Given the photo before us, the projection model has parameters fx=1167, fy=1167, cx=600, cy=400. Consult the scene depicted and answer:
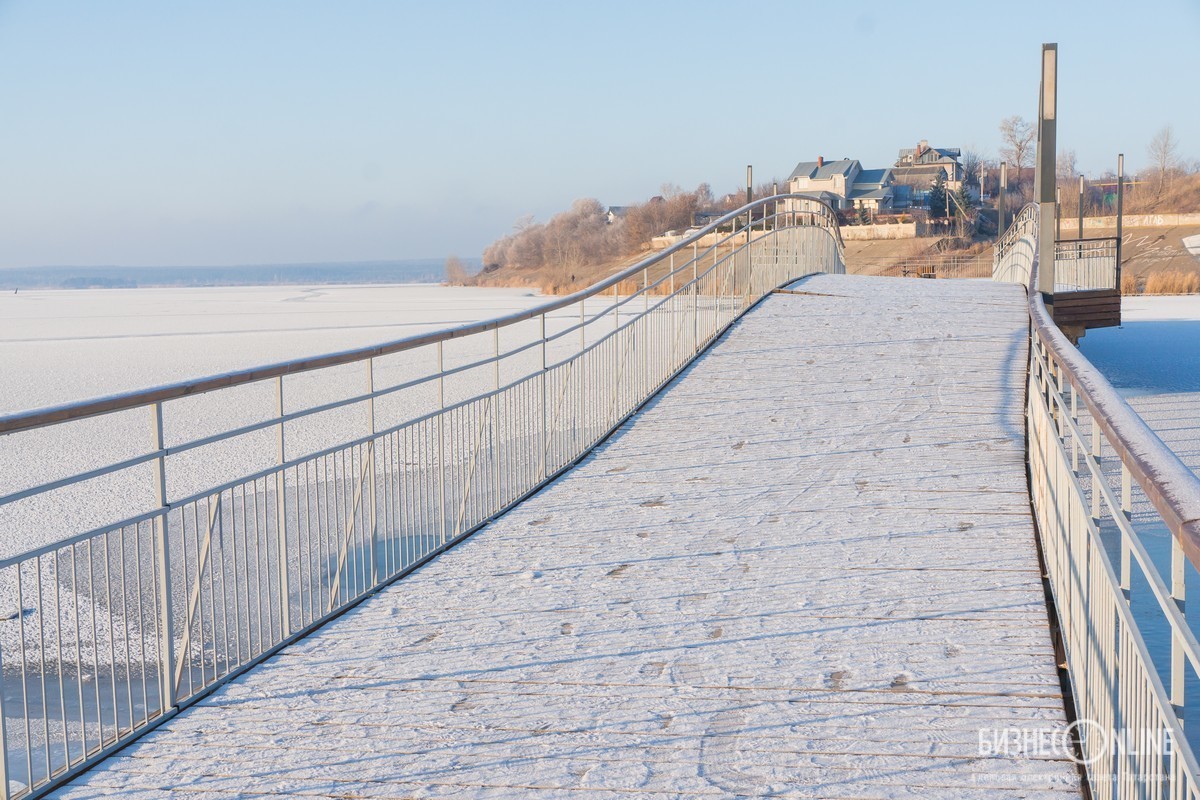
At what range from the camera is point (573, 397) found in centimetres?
856

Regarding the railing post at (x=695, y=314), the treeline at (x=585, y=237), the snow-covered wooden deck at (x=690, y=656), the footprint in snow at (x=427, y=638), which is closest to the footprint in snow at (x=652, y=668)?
the snow-covered wooden deck at (x=690, y=656)

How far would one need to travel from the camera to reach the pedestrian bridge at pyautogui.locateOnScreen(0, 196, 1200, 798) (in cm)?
337

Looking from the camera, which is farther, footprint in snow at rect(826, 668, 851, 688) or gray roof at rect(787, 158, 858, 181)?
gray roof at rect(787, 158, 858, 181)

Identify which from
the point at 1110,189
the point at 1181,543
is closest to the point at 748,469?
the point at 1181,543

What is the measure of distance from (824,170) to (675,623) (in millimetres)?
114589

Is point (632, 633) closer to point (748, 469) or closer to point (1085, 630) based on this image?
point (1085, 630)

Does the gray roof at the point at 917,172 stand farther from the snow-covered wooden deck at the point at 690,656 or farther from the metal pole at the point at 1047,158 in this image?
the snow-covered wooden deck at the point at 690,656

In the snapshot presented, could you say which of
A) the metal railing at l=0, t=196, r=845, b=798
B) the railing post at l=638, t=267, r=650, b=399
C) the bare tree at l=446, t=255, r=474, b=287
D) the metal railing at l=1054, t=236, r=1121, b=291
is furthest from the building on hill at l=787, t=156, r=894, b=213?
the railing post at l=638, t=267, r=650, b=399

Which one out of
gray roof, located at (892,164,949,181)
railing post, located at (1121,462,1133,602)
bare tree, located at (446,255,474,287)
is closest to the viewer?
railing post, located at (1121,462,1133,602)

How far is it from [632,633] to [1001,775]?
168cm

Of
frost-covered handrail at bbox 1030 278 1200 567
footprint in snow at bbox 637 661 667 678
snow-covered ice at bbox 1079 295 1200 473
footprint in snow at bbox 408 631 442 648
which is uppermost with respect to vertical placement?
frost-covered handrail at bbox 1030 278 1200 567

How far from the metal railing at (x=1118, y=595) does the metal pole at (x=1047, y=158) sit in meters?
9.79

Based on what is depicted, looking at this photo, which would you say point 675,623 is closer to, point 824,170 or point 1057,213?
point 1057,213

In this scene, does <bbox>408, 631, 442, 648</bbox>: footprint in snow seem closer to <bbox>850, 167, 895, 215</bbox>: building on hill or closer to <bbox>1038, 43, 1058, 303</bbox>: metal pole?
<bbox>1038, 43, 1058, 303</bbox>: metal pole
